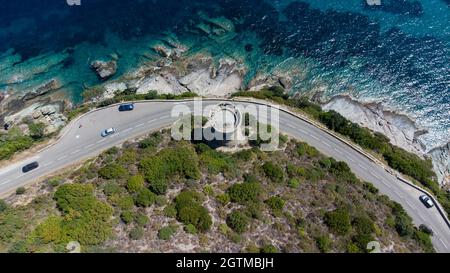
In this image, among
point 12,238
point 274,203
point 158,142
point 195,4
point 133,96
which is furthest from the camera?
point 195,4

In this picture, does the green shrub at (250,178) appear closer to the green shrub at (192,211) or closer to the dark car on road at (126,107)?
the green shrub at (192,211)

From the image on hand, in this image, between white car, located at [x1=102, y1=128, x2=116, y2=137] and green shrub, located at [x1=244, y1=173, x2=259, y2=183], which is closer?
green shrub, located at [x1=244, y1=173, x2=259, y2=183]

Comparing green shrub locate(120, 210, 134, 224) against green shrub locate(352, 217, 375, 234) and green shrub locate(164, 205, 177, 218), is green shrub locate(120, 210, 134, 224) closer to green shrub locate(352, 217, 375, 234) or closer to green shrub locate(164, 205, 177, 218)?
green shrub locate(164, 205, 177, 218)

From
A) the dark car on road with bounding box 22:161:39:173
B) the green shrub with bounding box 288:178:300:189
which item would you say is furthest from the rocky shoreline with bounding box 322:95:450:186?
the dark car on road with bounding box 22:161:39:173

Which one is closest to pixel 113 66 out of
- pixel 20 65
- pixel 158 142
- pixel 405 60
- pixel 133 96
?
pixel 133 96

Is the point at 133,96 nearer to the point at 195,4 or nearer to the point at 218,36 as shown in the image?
the point at 218,36
